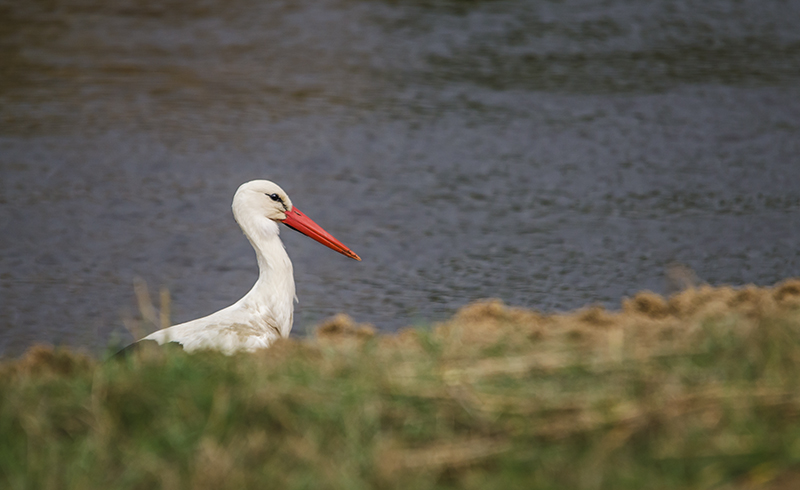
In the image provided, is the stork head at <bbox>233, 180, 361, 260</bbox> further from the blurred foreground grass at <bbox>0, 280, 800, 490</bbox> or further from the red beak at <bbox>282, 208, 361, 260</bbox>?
the blurred foreground grass at <bbox>0, 280, 800, 490</bbox>

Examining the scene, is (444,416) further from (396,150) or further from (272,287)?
(396,150)

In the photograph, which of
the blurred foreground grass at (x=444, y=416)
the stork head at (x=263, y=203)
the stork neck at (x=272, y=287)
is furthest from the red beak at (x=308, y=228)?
the blurred foreground grass at (x=444, y=416)

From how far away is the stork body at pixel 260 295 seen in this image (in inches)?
204

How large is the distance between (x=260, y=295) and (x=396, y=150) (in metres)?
5.34

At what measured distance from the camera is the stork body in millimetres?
5180

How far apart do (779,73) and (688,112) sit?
2.24 m

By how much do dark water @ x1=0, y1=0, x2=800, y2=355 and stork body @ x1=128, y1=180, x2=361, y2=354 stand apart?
25 cm

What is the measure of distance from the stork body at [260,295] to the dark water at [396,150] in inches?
9.9

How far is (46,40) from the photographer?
15.1m

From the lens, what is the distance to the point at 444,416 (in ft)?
9.97

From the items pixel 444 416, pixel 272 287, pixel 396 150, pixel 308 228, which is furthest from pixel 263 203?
pixel 396 150

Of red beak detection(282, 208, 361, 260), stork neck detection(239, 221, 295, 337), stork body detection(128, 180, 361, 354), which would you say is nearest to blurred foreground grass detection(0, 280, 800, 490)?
stork body detection(128, 180, 361, 354)

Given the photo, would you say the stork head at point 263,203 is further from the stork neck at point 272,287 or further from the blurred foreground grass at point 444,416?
the blurred foreground grass at point 444,416

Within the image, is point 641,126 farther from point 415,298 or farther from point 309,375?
point 309,375
